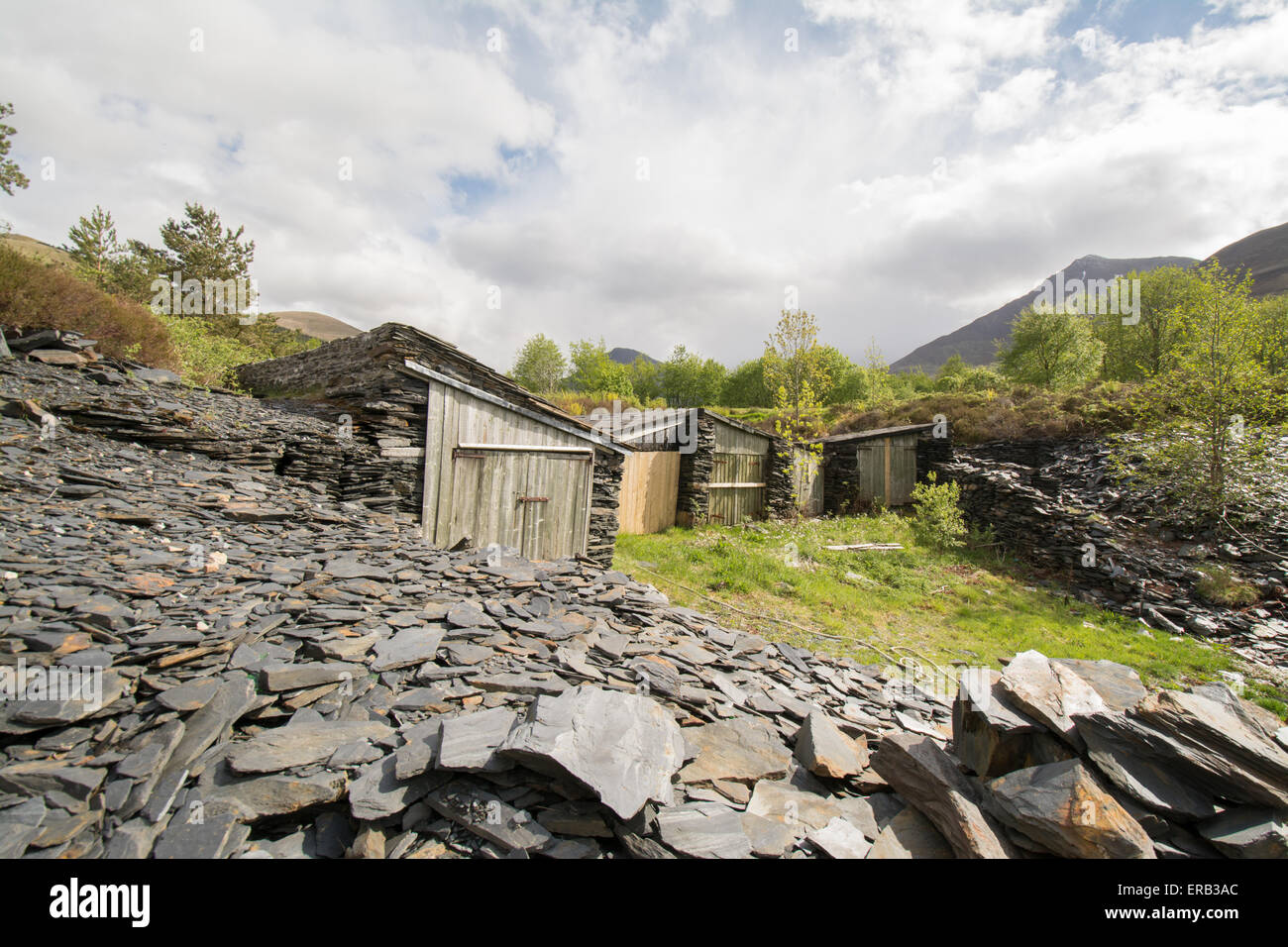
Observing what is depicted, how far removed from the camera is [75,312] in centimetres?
866

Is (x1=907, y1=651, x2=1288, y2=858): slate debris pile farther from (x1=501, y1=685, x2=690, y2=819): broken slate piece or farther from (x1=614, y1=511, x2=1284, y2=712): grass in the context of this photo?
(x1=614, y1=511, x2=1284, y2=712): grass

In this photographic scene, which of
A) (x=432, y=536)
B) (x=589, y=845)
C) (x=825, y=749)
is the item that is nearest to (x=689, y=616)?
(x=825, y=749)

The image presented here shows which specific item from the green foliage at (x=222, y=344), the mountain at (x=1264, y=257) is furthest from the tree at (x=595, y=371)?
the mountain at (x=1264, y=257)

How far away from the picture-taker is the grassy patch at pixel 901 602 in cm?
725

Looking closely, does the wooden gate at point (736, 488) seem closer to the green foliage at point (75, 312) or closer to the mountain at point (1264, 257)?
the green foliage at point (75, 312)

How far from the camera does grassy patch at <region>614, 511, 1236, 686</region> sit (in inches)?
285

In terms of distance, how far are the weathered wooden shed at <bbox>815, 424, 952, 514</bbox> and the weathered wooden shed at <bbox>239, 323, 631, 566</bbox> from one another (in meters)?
11.9

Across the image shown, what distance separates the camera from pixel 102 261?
891 inches

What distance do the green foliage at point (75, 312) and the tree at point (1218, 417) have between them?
73.9ft

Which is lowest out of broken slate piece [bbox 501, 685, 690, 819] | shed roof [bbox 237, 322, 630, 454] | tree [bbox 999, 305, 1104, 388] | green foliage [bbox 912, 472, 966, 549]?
broken slate piece [bbox 501, 685, 690, 819]

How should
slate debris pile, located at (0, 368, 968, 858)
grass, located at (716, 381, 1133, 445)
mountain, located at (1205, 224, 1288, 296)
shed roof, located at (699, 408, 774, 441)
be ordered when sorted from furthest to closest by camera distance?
mountain, located at (1205, 224, 1288, 296) → grass, located at (716, 381, 1133, 445) → shed roof, located at (699, 408, 774, 441) → slate debris pile, located at (0, 368, 968, 858)

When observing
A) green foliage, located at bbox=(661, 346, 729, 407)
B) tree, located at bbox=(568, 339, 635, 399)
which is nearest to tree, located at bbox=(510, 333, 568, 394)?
tree, located at bbox=(568, 339, 635, 399)
